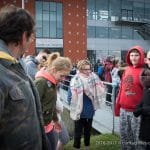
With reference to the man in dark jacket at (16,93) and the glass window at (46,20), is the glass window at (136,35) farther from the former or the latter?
the man in dark jacket at (16,93)

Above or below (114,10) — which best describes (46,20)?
below

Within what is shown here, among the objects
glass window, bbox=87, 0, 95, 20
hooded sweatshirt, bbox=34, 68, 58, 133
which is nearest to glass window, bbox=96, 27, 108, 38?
glass window, bbox=87, 0, 95, 20

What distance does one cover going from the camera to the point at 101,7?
43375mm

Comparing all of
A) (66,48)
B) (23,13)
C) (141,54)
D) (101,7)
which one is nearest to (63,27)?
(66,48)

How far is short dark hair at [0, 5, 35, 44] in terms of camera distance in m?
2.37

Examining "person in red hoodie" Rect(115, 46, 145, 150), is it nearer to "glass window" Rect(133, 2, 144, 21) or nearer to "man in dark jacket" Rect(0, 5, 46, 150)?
"man in dark jacket" Rect(0, 5, 46, 150)

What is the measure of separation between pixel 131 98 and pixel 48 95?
132 cm

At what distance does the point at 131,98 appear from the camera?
17.0 feet

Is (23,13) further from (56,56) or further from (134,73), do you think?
(134,73)

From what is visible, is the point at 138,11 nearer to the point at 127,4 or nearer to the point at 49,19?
the point at 127,4

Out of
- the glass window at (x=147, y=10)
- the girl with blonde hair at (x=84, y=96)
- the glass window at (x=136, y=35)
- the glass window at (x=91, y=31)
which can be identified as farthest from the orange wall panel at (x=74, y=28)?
the girl with blonde hair at (x=84, y=96)

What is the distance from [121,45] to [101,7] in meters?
5.13

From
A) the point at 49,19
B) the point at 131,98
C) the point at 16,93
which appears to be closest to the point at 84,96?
the point at 131,98

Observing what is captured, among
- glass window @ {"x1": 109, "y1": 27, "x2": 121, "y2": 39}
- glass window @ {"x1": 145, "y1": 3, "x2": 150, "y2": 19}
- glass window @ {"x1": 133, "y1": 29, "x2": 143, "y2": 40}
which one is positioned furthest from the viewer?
glass window @ {"x1": 145, "y1": 3, "x2": 150, "y2": 19}
